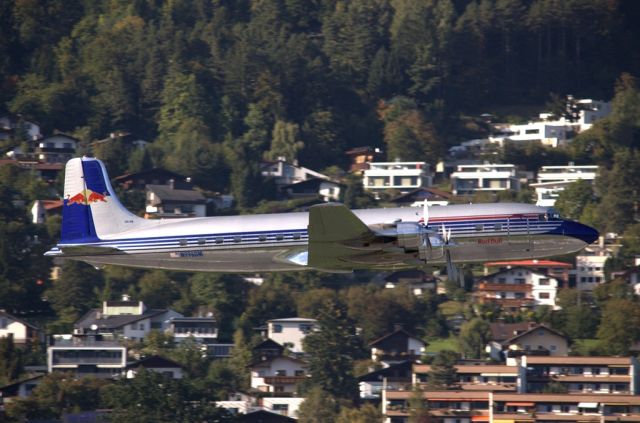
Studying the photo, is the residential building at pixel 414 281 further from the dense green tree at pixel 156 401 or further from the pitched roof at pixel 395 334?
the dense green tree at pixel 156 401

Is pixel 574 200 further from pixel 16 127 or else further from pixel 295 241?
pixel 295 241

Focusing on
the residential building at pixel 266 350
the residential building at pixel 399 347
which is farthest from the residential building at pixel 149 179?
the residential building at pixel 399 347

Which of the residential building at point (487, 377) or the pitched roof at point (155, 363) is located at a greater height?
the pitched roof at point (155, 363)

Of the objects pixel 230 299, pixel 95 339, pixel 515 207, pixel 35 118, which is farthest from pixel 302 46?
pixel 515 207

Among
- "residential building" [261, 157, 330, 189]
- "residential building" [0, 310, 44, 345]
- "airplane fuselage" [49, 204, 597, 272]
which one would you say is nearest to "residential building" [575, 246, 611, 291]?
"residential building" [261, 157, 330, 189]

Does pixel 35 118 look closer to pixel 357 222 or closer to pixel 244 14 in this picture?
pixel 244 14

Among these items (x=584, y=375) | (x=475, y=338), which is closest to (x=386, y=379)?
(x=475, y=338)

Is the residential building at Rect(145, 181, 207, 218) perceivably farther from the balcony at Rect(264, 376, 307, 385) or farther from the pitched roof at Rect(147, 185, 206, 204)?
the balcony at Rect(264, 376, 307, 385)
